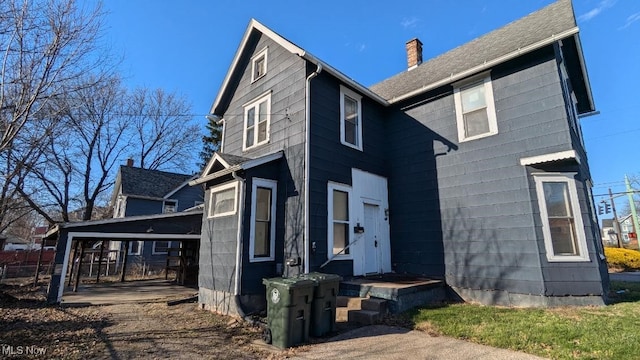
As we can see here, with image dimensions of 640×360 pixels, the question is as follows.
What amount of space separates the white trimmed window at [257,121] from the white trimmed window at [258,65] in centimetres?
94

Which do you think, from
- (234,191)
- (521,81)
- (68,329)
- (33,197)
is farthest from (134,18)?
(33,197)

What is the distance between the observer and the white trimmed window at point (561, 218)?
7.05 metres

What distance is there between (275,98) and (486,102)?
5.95 metres

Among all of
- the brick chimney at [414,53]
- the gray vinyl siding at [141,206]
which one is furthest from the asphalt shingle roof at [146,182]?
the brick chimney at [414,53]

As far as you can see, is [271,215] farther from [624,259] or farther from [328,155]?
[624,259]

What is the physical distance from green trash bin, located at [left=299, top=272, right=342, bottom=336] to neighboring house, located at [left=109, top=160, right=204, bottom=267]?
61.1ft

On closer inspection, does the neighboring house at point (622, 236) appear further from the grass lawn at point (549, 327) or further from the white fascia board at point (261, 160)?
the white fascia board at point (261, 160)

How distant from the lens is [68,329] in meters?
6.59

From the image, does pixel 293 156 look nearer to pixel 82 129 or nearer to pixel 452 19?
pixel 452 19

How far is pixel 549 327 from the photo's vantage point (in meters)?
5.25

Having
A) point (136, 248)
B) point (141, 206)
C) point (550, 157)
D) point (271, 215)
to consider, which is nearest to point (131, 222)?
point (271, 215)

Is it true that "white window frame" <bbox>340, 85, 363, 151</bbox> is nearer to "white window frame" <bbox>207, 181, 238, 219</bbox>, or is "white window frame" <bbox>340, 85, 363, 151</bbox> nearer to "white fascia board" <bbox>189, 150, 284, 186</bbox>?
"white fascia board" <bbox>189, 150, 284, 186</bbox>

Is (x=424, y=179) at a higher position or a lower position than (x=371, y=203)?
higher

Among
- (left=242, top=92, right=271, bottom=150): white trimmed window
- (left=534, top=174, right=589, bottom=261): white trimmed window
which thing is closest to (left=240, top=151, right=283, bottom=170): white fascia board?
(left=242, top=92, right=271, bottom=150): white trimmed window
